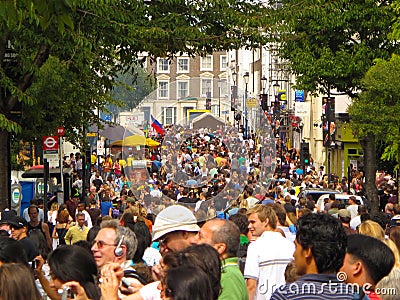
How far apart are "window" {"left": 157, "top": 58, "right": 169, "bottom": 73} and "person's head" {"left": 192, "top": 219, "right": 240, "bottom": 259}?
10696 millimetres

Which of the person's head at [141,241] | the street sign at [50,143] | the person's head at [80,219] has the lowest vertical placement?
the person's head at [80,219]

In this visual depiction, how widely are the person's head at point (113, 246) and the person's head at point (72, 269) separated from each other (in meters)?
0.84

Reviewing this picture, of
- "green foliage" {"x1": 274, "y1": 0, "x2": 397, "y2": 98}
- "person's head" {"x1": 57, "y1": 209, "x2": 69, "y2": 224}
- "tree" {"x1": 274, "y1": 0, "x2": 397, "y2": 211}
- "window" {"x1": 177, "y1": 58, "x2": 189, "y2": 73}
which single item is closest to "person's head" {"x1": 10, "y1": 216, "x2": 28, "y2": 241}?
"window" {"x1": 177, "y1": 58, "x2": 189, "y2": 73}

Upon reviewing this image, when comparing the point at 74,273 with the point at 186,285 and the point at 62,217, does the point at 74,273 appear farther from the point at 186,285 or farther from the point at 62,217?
the point at 62,217

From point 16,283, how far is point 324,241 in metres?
1.77

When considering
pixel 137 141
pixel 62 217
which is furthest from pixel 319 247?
pixel 62 217

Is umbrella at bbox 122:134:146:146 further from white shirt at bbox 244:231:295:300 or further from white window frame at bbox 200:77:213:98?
white shirt at bbox 244:231:295:300

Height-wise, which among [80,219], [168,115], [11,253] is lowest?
[80,219]

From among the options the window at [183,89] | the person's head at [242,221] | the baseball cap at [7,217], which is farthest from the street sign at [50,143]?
the person's head at [242,221]

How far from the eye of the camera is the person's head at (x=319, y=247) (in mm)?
5914

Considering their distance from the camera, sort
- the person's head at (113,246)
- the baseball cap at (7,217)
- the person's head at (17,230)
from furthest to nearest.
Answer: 1. the baseball cap at (7,217)
2. the person's head at (17,230)
3. the person's head at (113,246)

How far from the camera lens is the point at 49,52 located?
19.0 metres

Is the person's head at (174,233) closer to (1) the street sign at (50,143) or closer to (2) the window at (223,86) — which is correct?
(2) the window at (223,86)

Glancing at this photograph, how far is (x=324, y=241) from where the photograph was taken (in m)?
6.03
